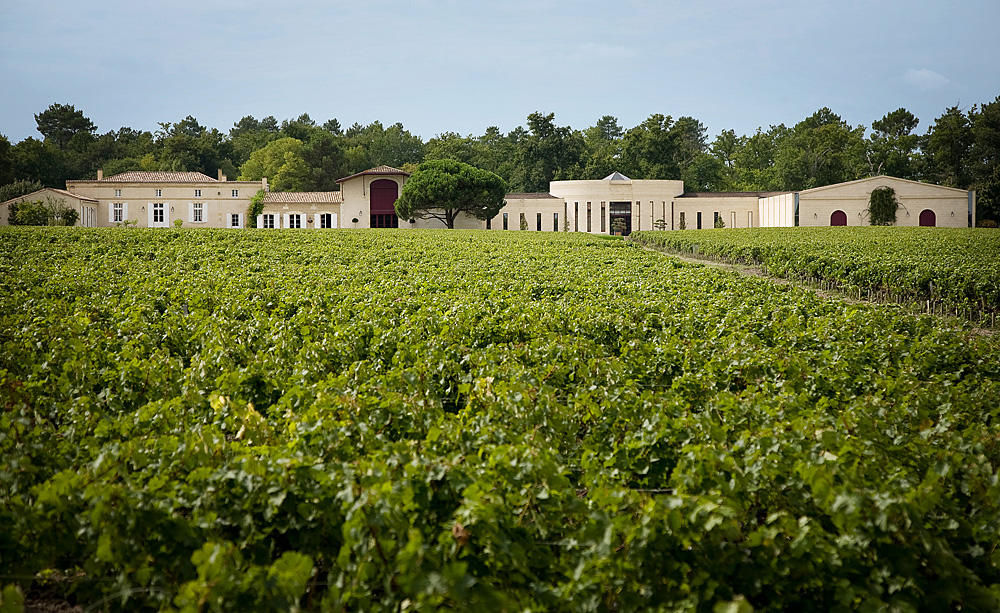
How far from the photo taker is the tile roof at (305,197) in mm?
60566

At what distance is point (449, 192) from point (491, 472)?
53486 mm

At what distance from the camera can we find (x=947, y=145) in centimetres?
7694

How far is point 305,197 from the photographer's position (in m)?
61.7

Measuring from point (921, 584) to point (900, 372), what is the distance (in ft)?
11.9

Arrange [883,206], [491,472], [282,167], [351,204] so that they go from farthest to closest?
[282,167], [351,204], [883,206], [491,472]

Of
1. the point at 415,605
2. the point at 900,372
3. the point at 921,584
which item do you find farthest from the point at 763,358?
the point at 415,605

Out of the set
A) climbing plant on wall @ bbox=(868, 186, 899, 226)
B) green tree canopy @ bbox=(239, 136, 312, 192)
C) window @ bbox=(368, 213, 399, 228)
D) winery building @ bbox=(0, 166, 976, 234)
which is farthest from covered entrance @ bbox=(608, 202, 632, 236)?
green tree canopy @ bbox=(239, 136, 312, 192)

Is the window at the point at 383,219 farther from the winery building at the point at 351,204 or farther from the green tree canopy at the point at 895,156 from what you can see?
the green tree canopy at the point at 895,156

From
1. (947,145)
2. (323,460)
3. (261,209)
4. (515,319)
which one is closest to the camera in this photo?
(323,460)

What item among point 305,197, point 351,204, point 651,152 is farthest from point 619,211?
point 305,197

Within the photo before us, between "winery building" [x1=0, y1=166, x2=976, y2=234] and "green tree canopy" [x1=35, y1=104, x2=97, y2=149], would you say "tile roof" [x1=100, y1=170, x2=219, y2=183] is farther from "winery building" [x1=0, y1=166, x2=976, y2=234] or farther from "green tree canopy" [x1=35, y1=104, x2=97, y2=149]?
"green tree canopy" [x1=35, y1=104, x2=97, y2=149]

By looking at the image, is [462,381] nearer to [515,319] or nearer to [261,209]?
[515,319]

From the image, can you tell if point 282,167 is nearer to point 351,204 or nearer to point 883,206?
point 351,204

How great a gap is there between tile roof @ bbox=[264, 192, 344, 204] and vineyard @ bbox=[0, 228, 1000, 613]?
178 feet
